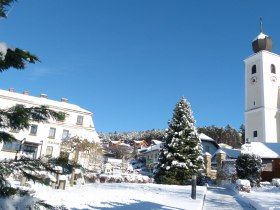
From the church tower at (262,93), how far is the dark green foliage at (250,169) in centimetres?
2774

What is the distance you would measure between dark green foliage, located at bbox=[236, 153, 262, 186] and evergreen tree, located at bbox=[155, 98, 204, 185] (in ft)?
13.2

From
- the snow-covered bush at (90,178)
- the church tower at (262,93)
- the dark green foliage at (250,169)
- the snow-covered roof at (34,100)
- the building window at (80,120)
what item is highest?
the church tower at (262,93)

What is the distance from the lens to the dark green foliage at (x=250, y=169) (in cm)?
3133

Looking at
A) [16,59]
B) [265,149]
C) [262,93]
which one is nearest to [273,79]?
[262,93]

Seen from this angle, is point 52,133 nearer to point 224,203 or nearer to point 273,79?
point 224,203

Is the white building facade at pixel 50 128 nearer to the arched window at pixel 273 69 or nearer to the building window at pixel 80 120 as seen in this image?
the building window at pixel 80 120

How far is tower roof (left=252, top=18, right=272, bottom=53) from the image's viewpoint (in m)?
66.2

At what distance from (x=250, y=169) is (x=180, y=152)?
6.51 m

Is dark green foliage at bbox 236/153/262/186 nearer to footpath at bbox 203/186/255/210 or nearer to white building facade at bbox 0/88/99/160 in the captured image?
footpath at bbox 203/186/255/210

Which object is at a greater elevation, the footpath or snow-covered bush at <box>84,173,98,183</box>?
snow-covered bush at <box>84,173,98,183</box>

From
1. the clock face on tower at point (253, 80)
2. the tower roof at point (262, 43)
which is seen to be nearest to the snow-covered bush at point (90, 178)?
the clock face on tower at point (253, 80)

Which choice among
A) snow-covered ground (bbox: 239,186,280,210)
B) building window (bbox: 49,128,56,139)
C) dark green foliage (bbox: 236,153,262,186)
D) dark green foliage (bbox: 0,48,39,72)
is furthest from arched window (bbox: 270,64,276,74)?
dark green foliage (bbox: 0,48,39,72)

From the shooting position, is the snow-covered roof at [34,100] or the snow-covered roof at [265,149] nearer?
the snow-covered roof at [265,149]

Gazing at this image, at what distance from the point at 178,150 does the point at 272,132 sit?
31464mm
